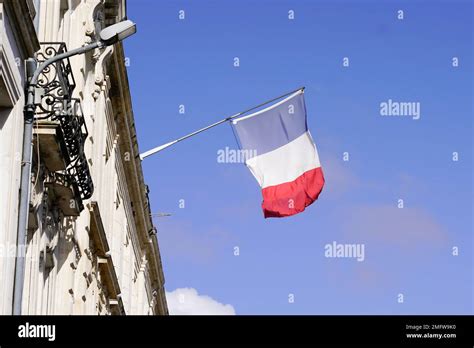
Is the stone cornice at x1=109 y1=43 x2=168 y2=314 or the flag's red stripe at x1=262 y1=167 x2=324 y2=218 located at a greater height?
the stone cornice at x1=109 y1=43 x2=168 y2=314

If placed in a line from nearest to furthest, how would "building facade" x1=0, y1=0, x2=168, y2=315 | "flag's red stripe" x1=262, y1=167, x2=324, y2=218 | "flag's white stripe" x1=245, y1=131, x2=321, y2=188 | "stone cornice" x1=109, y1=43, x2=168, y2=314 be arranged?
"building facade" x1=0, y1=0, x2=168, y2=315, "flag's red stripe" x1=262, y1=167, x2=324, y2=218, "flag's white stripe" x1=245, y1=131, x2=321, y2=188, "stone cornice" x1=109, y1=43, x2=168, y2=314

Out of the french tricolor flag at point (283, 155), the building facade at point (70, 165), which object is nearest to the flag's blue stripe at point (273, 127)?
the french tricolor flag at point (283, 155)

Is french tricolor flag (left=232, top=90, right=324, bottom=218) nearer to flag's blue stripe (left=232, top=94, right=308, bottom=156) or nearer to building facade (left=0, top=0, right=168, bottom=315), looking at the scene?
flag's blue stripe (left=232, top=94, right=308, bottom=156)

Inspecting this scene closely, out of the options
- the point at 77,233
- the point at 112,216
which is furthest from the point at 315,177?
the point at 112,216

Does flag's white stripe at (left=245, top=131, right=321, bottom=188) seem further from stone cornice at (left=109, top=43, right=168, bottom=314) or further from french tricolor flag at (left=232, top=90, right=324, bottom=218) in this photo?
stone cornice at (left=109, top=43, right=168, bottom=314)

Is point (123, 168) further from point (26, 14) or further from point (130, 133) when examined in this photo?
point (26, 14)

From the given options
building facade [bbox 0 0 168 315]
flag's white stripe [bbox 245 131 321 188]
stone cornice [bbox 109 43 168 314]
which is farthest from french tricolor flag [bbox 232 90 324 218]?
stone cornice [bbox 109 43 168 314]

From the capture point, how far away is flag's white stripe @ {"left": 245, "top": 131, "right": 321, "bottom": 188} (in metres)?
31.9

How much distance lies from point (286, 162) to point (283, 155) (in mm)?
185

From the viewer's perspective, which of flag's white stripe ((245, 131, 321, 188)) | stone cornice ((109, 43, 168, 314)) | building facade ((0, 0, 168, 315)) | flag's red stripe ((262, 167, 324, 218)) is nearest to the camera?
building facade ((0, 0, 168, 315))

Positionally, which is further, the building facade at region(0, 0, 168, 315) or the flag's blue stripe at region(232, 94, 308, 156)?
the flag's blue stripe at region(232, 94, 308, 156)

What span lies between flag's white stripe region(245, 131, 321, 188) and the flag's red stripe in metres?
0.13
